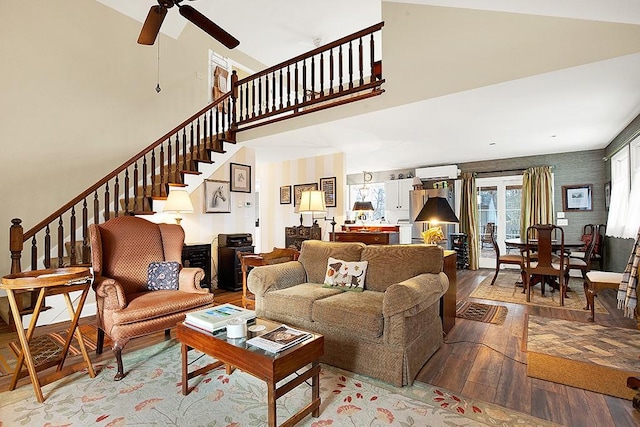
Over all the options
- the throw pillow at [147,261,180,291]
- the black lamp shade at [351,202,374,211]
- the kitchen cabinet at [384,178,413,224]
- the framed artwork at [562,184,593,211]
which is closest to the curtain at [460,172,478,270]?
the kitchen cabinet at [384,178,413,224]

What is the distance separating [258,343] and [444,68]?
3.36 m

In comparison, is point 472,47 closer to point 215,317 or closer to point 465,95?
point 465,95

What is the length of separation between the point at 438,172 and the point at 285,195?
143 inches

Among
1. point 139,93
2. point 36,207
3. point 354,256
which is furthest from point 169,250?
point 139,93

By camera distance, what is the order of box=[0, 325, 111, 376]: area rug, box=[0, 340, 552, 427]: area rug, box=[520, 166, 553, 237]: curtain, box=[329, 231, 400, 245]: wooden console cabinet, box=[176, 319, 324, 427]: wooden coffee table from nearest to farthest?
box=[176, 319, 324, 427]: wooden coffee table → box=[0, 340, 552, 427]: area rug → box=[0, 325, 111, 376]: area rug → box=[329, 231, 400, 245]: wooden console cabinet → box=[520, 166, 553, 237]: curtain

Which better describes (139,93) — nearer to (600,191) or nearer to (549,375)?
(549,375)

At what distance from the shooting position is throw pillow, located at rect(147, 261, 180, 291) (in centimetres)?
303

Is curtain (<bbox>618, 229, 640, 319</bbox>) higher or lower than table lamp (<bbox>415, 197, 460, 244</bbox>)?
lower

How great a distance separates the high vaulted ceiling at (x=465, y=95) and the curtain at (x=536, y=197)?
50cm

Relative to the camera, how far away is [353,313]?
7.59 ft

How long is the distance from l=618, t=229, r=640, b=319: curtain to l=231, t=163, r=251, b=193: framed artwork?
5.30 meters

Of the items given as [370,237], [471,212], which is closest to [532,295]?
[370,237]

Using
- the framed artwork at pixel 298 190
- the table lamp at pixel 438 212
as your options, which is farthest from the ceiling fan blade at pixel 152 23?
the framed artwork at pixel 298 190

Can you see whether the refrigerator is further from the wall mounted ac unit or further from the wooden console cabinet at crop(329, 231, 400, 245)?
the wooden console cabinet at crop(329, 231, 400, 245)
